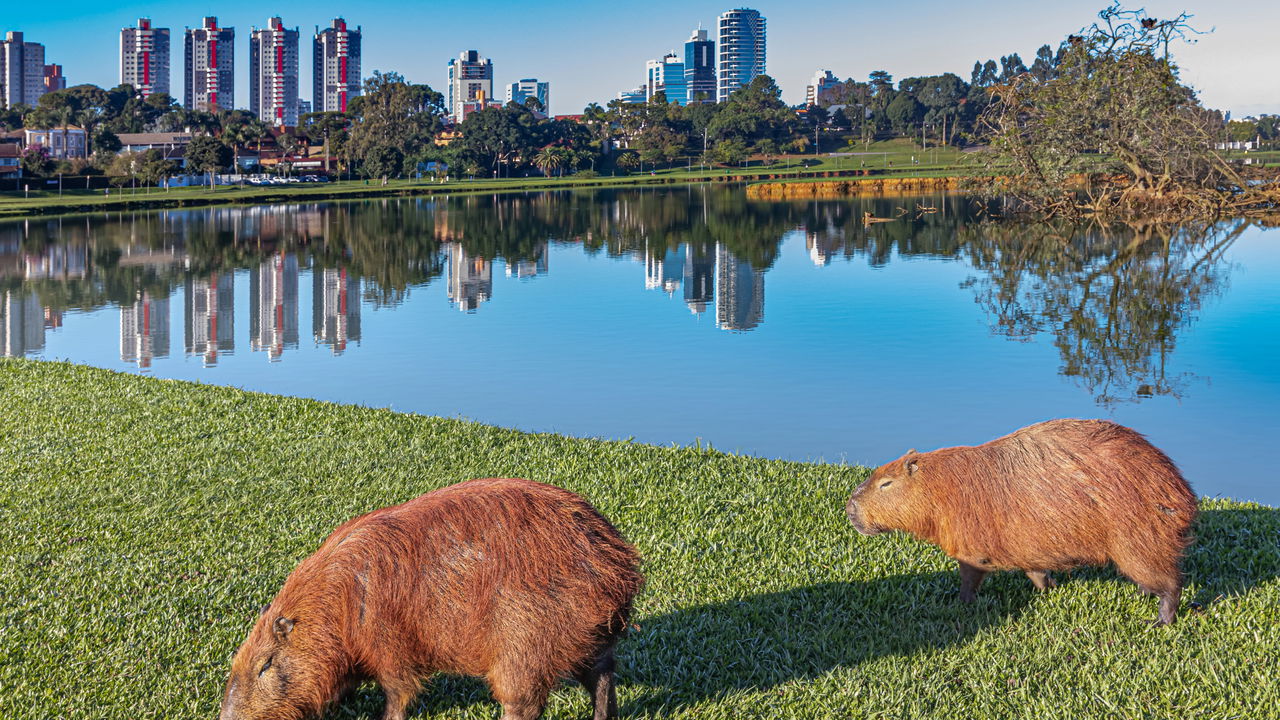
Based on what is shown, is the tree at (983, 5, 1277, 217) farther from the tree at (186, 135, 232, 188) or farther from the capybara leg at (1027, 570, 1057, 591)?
the tree at (186, 135, 232, 188)

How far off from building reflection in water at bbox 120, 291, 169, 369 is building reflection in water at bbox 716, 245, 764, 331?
30.0ft

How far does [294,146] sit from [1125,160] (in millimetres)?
110588

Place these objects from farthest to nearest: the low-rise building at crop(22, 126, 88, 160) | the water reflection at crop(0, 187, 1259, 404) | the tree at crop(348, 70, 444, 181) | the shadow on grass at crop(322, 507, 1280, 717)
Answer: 1. the low-rise building at crop(22, 126, 88, 160)
2. the tree at crop(348, 70, 444, 181)
3. the water reflection at crop(0, 187, 1259, 404)
4. the shadow on grass at crop(322, 507, 1280, 717)

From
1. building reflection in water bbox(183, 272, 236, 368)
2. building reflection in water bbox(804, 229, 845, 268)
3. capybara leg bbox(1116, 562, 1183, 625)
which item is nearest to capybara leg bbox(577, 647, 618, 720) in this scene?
capybara leg bbox(1116, 562, 1183, 625)

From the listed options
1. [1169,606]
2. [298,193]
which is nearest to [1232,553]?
[1169,606]

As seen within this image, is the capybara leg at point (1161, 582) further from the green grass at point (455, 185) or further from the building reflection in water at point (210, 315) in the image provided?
the green grass at point (455, 185)

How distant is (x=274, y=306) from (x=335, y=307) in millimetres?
1220

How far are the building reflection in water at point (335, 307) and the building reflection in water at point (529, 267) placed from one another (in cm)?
405

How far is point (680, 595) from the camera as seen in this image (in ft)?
18.7

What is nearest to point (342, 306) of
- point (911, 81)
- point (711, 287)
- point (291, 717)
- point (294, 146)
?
point (711, 287)

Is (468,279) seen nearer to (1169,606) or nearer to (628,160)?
(1169,606)

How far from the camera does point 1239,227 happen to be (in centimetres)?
3391

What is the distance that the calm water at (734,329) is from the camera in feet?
40.0

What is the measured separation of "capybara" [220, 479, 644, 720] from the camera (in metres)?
3.85
